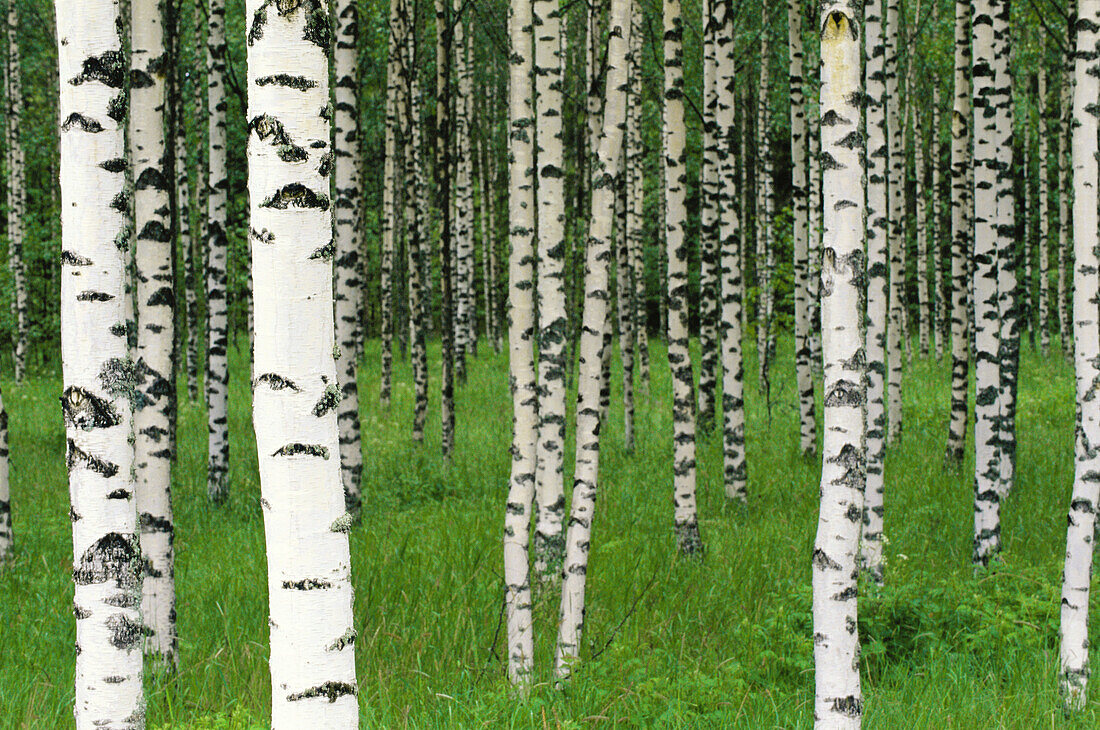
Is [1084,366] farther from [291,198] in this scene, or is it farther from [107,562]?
[107,562]

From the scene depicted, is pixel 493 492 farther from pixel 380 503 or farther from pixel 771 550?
pixel 771 550

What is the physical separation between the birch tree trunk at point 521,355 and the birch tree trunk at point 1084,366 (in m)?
2.77

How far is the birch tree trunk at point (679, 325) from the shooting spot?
6715 mm

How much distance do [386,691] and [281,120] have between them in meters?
3.00

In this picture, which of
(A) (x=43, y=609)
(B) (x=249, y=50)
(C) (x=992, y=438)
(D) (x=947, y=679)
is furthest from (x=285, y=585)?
(C) (x=992, y=438)

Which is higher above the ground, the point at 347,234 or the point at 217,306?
the point at 347,234

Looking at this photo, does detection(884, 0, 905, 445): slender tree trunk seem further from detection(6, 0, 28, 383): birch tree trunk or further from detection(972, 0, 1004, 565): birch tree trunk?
detection(6, 0, 28, 383): birch tree trunk

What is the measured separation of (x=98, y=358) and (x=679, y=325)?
16.2 ft

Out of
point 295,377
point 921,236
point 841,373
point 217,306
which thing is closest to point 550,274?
point 841,373

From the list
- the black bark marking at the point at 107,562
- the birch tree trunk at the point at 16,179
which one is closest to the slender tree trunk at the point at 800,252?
the black bark marking at the point at 107,562

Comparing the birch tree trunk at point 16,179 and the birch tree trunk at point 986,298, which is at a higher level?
the birch tree trunk at point 16,179

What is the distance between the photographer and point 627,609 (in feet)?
18.6

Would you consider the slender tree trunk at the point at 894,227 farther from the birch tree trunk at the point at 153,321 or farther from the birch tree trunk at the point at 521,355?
the birch tree trunk at the point at 153,321

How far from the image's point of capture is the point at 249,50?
225 centimetres
